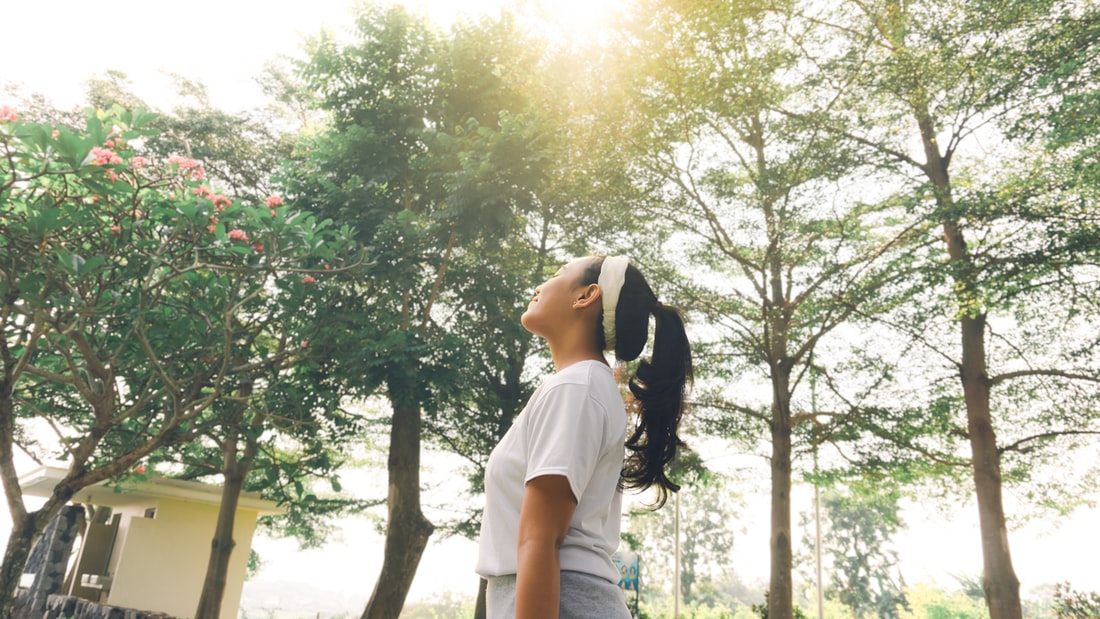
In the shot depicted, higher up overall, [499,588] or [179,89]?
[179,89]

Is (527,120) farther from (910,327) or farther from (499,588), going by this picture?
(499,588)

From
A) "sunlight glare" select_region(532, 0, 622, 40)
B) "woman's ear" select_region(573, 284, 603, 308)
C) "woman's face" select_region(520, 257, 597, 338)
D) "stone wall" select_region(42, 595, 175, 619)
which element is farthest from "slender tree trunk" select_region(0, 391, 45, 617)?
"sunlight glare" select_region(532, 0, 622, 40)

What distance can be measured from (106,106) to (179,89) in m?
1.73

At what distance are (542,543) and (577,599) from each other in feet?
0.54

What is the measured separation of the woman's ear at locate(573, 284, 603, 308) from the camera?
176 centimetres

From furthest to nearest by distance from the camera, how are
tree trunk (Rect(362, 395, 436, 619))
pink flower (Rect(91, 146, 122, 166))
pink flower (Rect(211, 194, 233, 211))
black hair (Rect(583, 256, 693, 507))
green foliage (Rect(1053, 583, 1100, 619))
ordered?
1. green foliage (Rect(1053, 583, 1100, 619))
2. tree trunk (Rect(362, 395, 436, 619))
3. pink flower (Rect(211, 194, 233, 211))
4. pink flower (Rect(91, 146, 122, 166))
5. black hair (Rect(583, 256, 693, 507))

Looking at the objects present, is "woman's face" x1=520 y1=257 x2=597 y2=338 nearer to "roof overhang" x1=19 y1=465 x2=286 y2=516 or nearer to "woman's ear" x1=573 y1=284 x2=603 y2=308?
"woman's ear" x1=573 y1=284 x2=603 y2=308

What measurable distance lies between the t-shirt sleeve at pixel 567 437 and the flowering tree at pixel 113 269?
441 centimetres

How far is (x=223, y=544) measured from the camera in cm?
1253

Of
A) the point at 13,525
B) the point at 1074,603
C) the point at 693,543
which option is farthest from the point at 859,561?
the point at 13,525

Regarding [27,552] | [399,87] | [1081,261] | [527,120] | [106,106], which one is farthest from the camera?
[399,87]

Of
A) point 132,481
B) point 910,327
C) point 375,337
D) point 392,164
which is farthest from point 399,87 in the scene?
point 910,327

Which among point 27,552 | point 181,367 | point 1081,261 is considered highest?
point 1081,261

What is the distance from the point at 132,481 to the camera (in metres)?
12.9
